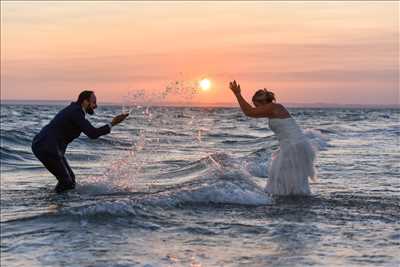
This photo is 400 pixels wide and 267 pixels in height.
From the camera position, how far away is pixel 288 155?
924 cm

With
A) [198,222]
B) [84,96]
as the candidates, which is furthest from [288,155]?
[84,96]

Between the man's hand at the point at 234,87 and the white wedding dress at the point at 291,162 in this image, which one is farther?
the white wedding dress at the point at 291,162

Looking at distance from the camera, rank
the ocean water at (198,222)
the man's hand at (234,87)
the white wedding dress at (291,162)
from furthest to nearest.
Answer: the white wedding dress at (291,162)
the man's hand at (234,87)
the ocean water at (198,222)

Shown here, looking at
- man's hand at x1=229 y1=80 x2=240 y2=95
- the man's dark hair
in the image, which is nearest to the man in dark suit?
the man's dark hair

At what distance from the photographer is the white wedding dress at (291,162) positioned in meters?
9.23

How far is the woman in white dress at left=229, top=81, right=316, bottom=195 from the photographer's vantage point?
9.12 m

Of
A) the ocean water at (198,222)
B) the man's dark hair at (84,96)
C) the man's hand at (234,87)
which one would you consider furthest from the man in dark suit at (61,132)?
the man's hand at (234,87)

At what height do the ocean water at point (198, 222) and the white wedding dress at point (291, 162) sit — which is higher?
the white wedding dress at point (291, 162)

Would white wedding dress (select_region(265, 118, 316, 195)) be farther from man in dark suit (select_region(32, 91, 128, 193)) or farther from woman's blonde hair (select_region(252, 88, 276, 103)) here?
man in dark suit (select_region(32, 91, 128, 193))

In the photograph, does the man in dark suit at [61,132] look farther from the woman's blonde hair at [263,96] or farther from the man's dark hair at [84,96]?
the woman's blonde hair at [263,96]

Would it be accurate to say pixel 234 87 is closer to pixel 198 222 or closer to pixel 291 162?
pixel 291 162

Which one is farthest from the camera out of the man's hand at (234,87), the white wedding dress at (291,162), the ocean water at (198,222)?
the white wedding dress at (291,162)

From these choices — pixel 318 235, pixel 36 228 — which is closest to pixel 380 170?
pixel 318 235

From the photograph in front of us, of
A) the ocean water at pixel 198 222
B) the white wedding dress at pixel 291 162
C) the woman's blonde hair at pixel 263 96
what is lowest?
the ocean water at pixel 198 222
